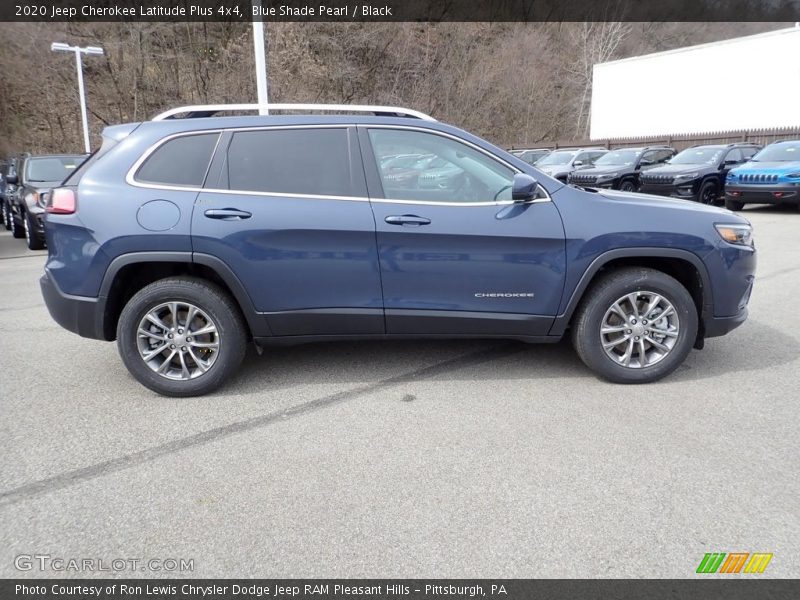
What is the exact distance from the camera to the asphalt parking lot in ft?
7.85

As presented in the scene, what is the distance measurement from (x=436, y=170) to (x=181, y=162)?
1.69m

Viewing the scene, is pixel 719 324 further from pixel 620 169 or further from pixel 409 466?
pixel 620 169

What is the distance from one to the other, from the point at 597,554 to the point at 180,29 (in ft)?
111

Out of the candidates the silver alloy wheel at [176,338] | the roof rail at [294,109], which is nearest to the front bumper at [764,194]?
the roof rail at [294,109]

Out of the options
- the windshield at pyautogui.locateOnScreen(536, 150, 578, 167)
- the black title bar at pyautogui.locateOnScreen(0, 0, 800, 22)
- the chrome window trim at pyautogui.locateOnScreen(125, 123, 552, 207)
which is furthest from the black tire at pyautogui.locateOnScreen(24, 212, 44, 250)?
the windshield at pyautogui.locateOnScreen(536, 150, 578, 167)

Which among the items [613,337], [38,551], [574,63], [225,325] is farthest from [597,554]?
[574,63]

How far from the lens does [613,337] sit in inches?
159

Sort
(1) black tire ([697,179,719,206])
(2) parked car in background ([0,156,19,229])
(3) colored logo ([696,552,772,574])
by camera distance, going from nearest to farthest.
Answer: (3) colored logo ([696,552,772,574]), (2) parked car in background ([0,156,19,229]), (1) black tire ([697,179,719,206])

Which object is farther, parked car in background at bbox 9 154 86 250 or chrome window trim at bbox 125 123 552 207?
parked car in background at bbox 9 154 86 250

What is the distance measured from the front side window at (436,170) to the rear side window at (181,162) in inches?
43.6

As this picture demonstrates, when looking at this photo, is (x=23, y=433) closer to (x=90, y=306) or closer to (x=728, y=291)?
(x=90, y=306)

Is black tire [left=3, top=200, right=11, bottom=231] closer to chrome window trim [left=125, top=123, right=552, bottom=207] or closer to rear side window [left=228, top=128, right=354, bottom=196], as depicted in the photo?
chrome window trim [left=125, top=123, right=552, bottom=207]

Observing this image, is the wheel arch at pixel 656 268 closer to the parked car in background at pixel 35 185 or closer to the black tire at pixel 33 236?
the parked car in background at pixel 35 185

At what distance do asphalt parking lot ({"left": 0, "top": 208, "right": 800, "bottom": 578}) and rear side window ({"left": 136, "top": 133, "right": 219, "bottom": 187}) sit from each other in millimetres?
1470
